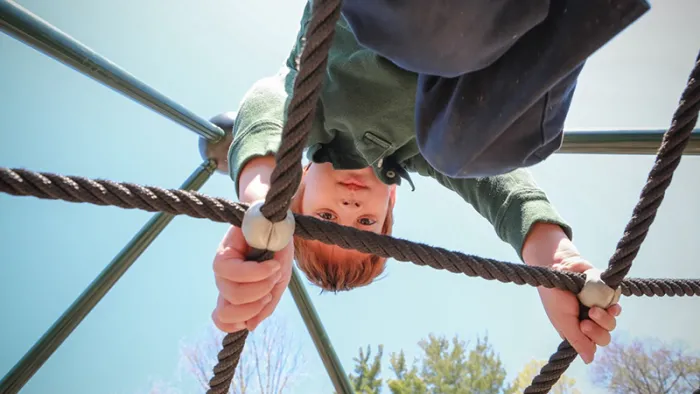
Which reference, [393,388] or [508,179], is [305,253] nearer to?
[508,179]

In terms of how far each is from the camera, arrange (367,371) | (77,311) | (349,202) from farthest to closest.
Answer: (367,371), (77,311), (349,202)

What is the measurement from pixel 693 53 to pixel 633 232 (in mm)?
1442

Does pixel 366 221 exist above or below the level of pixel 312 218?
above

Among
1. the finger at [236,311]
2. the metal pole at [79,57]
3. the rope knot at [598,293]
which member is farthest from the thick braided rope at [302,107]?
the metal pole at [79,57]

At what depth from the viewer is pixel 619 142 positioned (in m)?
0.98

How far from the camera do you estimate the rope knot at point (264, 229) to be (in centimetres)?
41

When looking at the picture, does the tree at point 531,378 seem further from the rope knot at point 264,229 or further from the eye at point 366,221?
the rope knot at point 264,229

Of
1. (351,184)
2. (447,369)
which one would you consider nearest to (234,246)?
(351,184)

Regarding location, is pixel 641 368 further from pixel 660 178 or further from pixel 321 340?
pixel 660 178

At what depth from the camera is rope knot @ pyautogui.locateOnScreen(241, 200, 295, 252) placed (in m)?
0.41

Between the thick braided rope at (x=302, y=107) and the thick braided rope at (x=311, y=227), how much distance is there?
0.07 meters

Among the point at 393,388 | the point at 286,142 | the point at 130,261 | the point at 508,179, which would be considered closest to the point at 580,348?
the point at 508,179

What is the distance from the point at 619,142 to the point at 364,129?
21.3 inches

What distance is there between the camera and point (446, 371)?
2.63 m
